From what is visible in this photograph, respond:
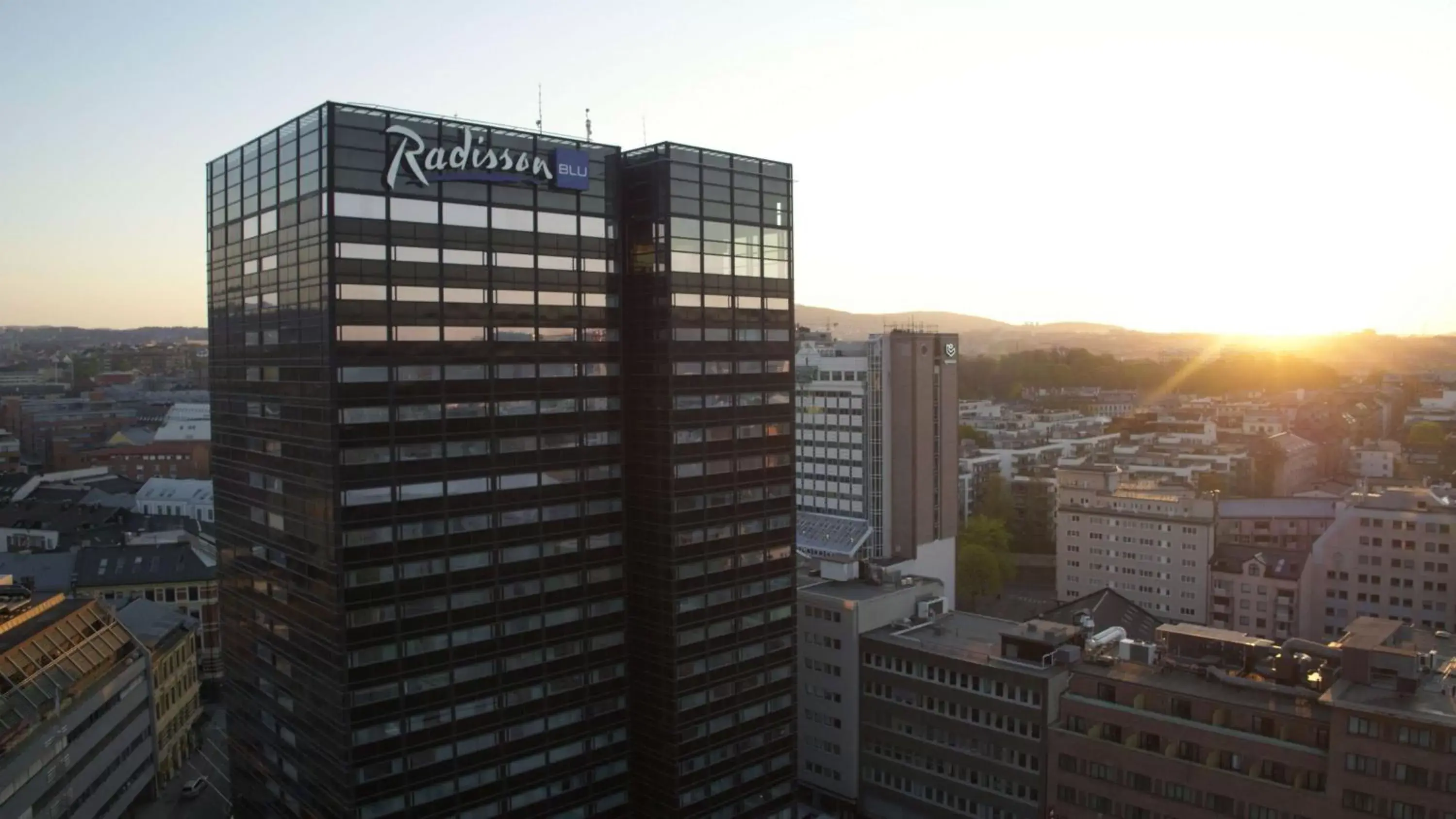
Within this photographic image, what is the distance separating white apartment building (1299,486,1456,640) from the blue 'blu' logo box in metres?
75.3

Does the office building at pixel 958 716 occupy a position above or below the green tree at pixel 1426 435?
below

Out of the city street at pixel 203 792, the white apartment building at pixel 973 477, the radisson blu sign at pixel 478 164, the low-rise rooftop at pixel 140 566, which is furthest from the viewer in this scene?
the white apartment building at pixel 973 477

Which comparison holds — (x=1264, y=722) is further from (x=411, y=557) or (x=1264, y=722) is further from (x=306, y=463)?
(x=306, y=463)

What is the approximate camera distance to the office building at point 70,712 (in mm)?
48812

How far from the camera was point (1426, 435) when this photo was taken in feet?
562

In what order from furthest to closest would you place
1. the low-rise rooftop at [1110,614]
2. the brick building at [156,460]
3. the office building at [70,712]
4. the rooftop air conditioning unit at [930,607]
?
the brick building at [156,460] < the low-rise rooftop at [1110,614] < the rooftop air conditioning unit at [930,607] < the office building at [70,712]

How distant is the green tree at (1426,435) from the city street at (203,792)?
17735 centimetres

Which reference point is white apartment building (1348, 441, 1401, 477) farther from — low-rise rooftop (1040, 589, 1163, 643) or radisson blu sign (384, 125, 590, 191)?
radisson blu sign (384, 125, 590, 191)

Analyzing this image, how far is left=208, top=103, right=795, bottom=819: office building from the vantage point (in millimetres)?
43469

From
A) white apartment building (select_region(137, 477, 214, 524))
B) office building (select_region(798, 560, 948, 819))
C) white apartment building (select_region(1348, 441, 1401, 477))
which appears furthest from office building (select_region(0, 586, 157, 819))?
white apartment building (select_region(1348, 441, 1401, 477))

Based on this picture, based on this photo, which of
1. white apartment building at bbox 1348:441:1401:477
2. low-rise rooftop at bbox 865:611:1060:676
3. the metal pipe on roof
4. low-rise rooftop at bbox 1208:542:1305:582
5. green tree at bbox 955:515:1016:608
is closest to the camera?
the metal pipe on roof

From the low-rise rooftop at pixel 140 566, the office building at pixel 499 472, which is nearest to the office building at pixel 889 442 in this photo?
the office building at pixel 499 472

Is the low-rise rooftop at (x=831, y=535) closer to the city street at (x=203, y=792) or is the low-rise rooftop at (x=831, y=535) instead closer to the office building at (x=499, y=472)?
the office building at (x=499, y=472)

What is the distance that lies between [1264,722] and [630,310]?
Answer: 3594cm
